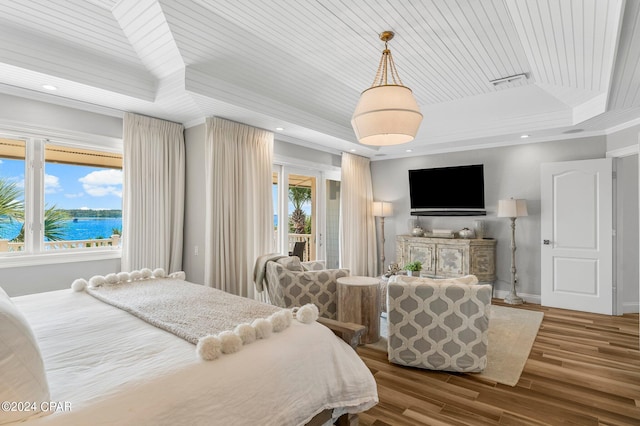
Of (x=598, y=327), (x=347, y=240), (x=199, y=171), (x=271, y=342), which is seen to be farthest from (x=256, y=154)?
(x=598, y=327)

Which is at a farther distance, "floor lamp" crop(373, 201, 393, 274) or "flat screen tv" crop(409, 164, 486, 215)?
"floor lamp" crop(373, 201, 393, 274)

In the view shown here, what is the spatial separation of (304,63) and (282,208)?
2315 mm

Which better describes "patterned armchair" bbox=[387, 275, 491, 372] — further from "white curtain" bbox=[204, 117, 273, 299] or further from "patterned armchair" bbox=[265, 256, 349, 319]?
"white curtain" bbox=[204, 117, 273, 299]

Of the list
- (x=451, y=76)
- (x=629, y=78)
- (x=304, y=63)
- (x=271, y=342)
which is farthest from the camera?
(x=451, y=76)

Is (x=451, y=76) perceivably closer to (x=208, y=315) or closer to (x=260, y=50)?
(x=260, y=50)

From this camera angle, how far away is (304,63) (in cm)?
360

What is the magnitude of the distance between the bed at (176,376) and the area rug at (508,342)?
169 centimetres

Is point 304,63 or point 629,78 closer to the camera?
point 629,78

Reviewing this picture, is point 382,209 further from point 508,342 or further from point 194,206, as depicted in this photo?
point 194,206

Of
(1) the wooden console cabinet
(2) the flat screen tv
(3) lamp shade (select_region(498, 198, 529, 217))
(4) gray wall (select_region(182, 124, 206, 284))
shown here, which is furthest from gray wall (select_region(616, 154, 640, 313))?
(4) gray wall (select_region(182, 124, 206, 284))

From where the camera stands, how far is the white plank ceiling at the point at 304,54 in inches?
103

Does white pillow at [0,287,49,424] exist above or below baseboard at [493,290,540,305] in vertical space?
above

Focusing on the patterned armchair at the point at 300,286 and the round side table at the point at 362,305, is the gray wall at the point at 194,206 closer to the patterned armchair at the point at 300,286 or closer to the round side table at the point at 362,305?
the patterned armchair at the point at 300,286

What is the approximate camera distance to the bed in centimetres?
116
